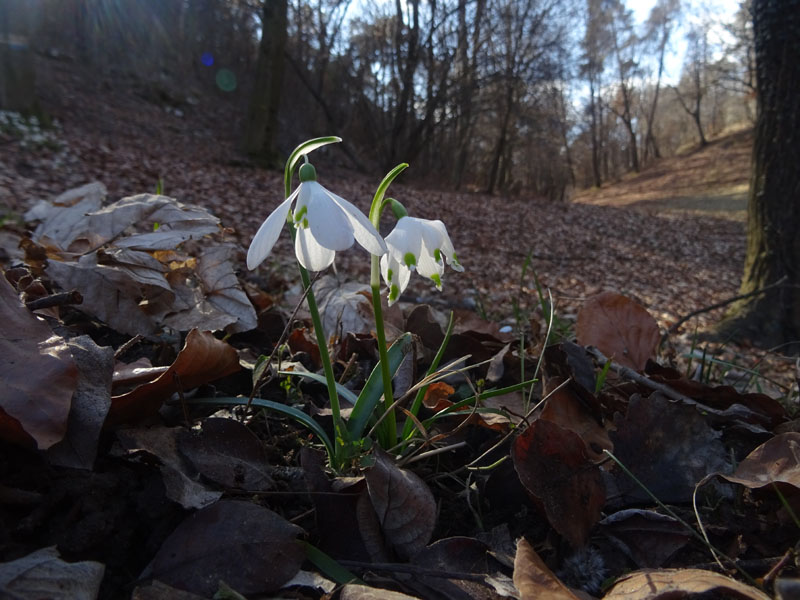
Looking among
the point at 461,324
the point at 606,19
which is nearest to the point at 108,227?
the point at 461,324

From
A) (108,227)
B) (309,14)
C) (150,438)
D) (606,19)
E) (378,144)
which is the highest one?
(606,19)

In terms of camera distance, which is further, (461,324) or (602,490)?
(461,324)

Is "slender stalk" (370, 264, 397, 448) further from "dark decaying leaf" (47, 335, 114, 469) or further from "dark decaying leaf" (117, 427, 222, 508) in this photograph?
"dark decaying leaf" (47, 335, 114, 469)

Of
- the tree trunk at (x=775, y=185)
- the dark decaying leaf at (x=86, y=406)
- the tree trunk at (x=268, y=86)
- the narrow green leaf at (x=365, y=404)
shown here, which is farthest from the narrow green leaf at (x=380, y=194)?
the tree trunk at (x=268, y=86)

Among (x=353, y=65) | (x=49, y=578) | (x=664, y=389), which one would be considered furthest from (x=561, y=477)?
(x=353, y=65)

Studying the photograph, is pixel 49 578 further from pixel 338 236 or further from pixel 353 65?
pixel 353 65

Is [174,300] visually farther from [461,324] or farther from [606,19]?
[606,19]
